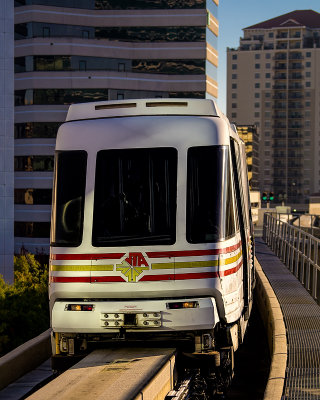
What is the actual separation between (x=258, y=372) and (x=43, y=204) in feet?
232

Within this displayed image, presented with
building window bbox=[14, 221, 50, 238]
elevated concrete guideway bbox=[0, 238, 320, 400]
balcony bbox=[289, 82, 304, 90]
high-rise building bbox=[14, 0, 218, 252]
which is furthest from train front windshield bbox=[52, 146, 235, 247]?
balcony bbox=[289, 82, 304, 90]

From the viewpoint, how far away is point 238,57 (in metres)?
186

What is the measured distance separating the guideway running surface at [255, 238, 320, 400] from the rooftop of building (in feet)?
569

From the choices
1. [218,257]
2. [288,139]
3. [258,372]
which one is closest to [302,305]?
[258,372]

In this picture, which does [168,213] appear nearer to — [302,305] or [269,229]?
[302,305]

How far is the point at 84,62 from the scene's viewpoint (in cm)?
8288

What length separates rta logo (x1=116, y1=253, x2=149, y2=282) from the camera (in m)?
8.90

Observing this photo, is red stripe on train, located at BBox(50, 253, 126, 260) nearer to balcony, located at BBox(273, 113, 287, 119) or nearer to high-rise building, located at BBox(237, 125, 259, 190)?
high-rise building, located at BBox(237, 125, 259, 190)

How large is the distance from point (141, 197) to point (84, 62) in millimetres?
75379

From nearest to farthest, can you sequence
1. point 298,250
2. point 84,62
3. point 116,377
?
point 116,377, point 298,250, point 84,62

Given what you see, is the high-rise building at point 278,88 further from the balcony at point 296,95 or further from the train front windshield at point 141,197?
the train front windshield at point 141,197

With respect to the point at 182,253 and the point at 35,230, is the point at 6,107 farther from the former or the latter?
the point at 35,230

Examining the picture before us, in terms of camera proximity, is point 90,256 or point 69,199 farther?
point 69,199

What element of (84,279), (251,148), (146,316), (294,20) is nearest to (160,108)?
(84,279)
